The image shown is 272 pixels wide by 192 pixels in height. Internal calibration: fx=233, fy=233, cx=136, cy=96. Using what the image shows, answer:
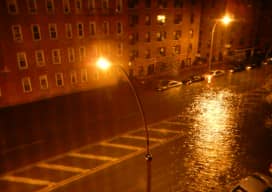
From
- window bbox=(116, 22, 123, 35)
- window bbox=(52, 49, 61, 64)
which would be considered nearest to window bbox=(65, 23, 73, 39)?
window bbox=(52, 49, 61, 64)

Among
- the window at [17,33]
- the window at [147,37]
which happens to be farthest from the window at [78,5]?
the window at [147,37]

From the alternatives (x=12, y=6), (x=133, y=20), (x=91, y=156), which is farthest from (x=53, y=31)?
(x=91, y=156)

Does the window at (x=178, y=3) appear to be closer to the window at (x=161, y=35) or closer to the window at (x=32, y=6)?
the window at (x=161, y=35)

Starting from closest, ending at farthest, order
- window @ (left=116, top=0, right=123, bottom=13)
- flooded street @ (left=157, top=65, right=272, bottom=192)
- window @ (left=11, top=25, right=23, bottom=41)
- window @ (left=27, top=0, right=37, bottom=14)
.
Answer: flooded street @ (left=157, top=65, right=272, bottom=192)
window @ (left=11, top=25, right=23, bottom=41)
window @ (left=27, top=0, right=37, bottom=14)
window @ (left=116, top=0, right=123, bottom=13)

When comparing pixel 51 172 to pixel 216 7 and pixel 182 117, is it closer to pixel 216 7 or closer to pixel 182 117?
pixel 182 117

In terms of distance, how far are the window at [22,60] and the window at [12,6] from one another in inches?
175

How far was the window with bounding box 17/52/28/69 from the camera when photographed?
26250 mm

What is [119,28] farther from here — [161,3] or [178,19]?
[178,19]

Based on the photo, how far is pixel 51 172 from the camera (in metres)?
15.9

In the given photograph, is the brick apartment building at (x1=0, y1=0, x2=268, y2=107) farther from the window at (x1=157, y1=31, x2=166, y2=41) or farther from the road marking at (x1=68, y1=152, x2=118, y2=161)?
the road marking at (x1=68, y1=152, x2=118, y2=161)

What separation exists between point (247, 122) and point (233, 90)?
32.2 ft

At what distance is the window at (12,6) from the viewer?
2430cm

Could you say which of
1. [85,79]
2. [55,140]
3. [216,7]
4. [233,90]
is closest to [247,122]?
[233,90]

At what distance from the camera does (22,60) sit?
2659 centimetres
